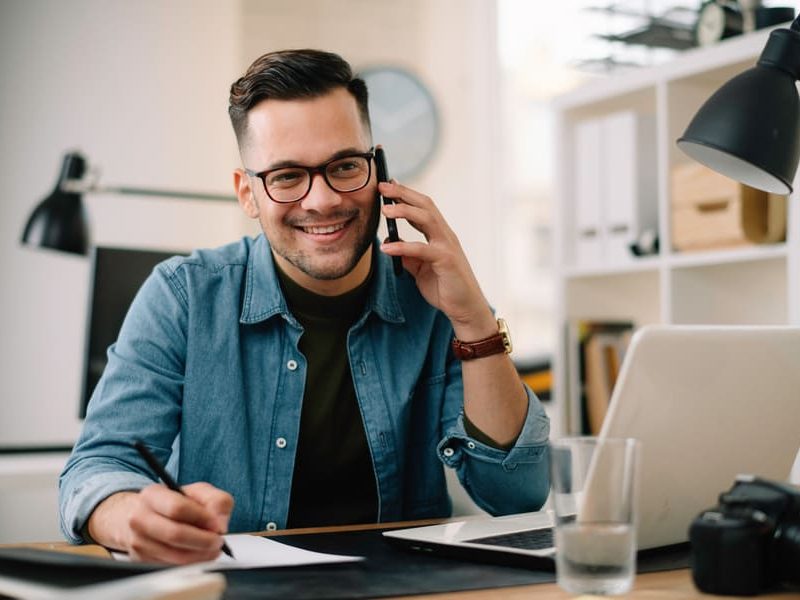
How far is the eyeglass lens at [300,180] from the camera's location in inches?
59.4

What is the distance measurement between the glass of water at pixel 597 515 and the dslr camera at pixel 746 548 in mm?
78

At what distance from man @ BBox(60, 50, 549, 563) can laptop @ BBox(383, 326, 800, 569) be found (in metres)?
0.36

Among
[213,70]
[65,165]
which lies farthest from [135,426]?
[213,70]

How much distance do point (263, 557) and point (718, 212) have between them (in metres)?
1.60

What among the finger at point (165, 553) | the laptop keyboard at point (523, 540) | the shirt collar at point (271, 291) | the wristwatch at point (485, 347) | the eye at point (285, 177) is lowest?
the laptop keyboard at point (523, 540)

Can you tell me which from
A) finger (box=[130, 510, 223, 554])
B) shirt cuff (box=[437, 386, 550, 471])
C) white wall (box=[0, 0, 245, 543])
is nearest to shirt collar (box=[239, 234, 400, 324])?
shirt cuff (box=[437, 386, 550, 471])

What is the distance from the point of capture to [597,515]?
2.81 ft

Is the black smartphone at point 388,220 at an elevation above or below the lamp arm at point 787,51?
below

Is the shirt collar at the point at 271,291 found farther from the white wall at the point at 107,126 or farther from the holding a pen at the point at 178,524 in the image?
the white wall at the point at 107,126

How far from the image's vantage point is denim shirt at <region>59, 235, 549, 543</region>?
1.43m

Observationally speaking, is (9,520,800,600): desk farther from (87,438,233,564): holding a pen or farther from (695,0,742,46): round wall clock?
(695,0,742,46): round wall clock

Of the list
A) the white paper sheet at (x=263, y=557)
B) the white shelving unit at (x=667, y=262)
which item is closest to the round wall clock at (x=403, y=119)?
the white shelving unit at (x=667, y=262)

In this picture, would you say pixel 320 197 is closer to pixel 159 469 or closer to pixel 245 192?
pixel 245 192

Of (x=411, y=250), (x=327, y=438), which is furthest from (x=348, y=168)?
(x=327, y=438)
